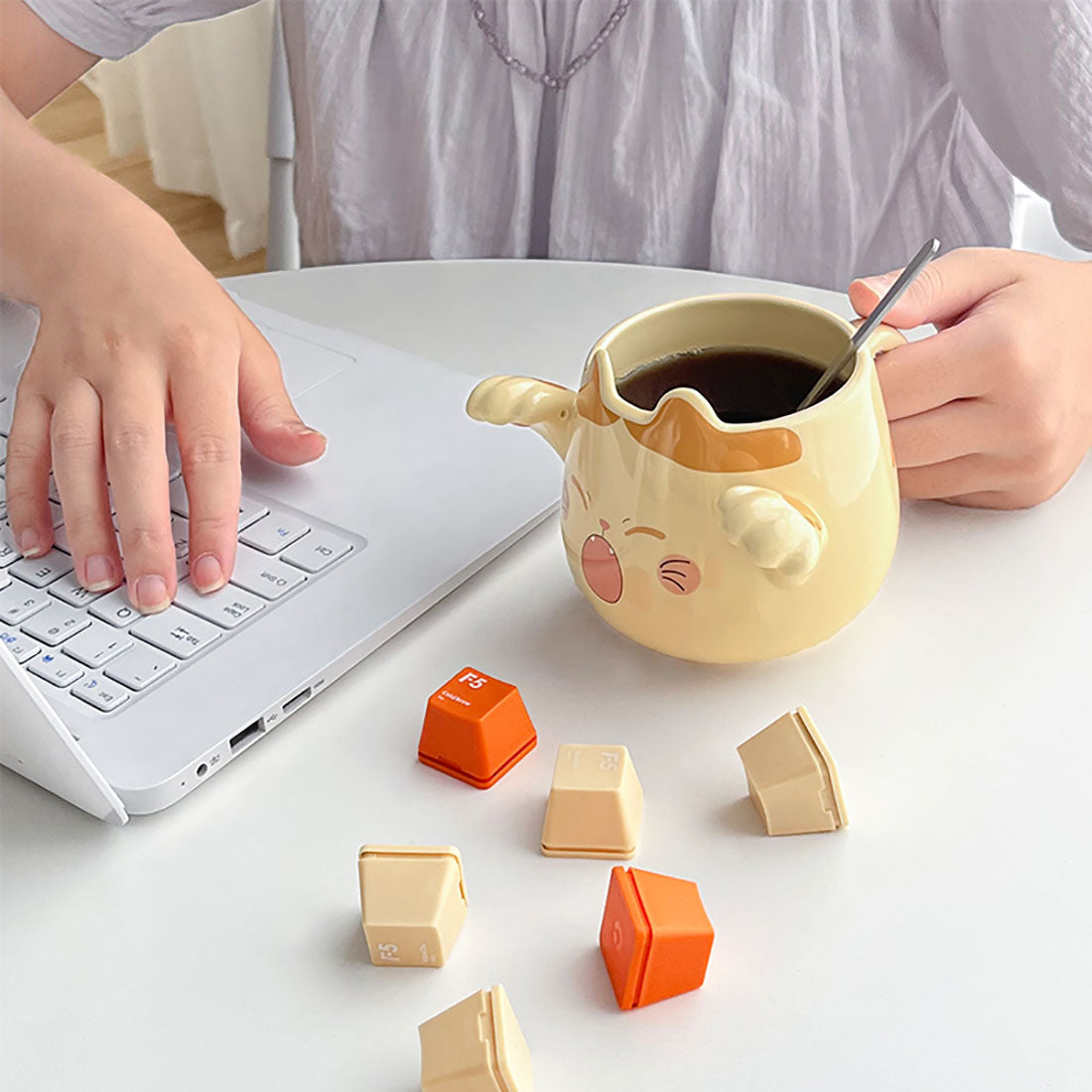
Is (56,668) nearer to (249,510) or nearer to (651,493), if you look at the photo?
(249,510)

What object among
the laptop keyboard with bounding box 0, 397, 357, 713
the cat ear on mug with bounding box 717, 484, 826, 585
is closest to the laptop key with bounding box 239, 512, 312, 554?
the laptop keyboard with bounding box 0, 397, 357, 713

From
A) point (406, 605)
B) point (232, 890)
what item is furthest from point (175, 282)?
point (232, 890)

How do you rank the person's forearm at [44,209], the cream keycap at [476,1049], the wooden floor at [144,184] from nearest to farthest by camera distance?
the cream keycap at [476,1049]
the person's forearm at [44,209]
the wooden floor at [144,184]

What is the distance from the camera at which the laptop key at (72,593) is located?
0.50m

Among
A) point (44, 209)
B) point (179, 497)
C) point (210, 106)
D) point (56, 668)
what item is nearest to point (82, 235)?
point (44, 209)

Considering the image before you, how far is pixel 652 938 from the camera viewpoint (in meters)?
0.35

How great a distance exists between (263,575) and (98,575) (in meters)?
0.06

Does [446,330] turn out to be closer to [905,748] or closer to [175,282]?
[175,282]

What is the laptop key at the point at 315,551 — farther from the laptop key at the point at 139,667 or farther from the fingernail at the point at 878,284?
the fingernail at the point at 878,284

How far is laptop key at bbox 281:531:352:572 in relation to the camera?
0.52 m

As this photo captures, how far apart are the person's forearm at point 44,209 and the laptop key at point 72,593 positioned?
0.64 ft

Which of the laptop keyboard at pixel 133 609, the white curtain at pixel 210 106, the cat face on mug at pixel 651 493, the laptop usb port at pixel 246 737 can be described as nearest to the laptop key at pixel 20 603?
the laptop keyboard at pixel 133 609

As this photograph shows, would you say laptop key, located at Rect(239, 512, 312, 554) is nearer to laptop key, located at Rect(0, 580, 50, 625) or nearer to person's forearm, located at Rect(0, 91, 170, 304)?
laptop key, located at Rect(0, 580, 50, 625)

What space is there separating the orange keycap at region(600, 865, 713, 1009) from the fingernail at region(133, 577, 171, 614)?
0.72ft
